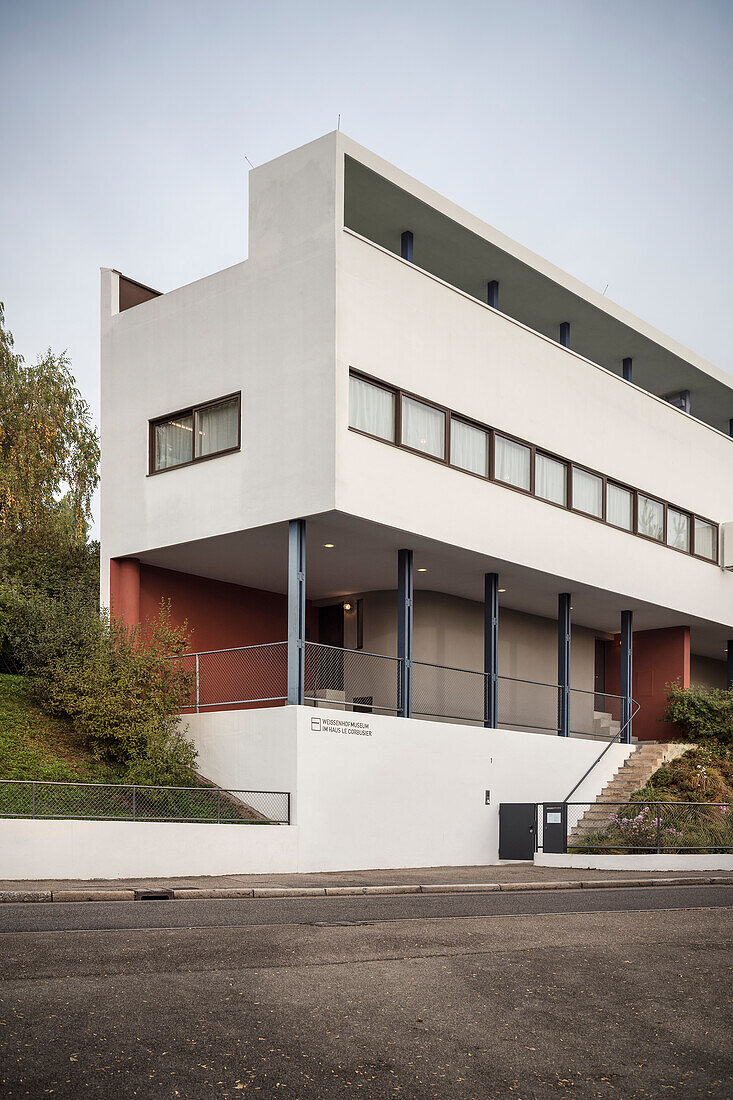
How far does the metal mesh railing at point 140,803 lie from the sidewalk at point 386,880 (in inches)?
Result: 42.6

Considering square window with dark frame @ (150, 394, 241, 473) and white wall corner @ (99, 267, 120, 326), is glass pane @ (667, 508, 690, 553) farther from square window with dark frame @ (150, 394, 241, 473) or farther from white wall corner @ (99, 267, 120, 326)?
white wall corner @ (99, 267, 120, 326)

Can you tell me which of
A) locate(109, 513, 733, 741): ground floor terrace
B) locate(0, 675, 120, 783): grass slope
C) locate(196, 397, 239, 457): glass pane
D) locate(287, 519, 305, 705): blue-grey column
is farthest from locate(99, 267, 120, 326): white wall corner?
locate(0, 675, 120, 783): grass slope

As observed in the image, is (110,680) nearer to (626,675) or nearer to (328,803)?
(328,803)

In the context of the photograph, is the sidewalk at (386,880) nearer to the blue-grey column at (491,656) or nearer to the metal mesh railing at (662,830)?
the metal mesh railing at (662,830)

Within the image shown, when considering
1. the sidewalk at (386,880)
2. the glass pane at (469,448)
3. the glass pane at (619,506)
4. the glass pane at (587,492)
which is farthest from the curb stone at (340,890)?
the glass pane at (619,506)

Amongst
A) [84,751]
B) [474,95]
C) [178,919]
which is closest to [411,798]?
[84,751]

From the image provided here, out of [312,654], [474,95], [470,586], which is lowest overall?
[312,654]

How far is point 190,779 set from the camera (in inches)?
794

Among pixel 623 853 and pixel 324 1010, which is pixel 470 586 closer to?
pixel 623 853

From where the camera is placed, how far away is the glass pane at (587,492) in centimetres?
2714

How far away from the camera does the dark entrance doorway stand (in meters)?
22.8

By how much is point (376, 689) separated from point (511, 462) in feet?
19.7

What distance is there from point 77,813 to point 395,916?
627 cm

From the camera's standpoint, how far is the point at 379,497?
21031 millimetres
